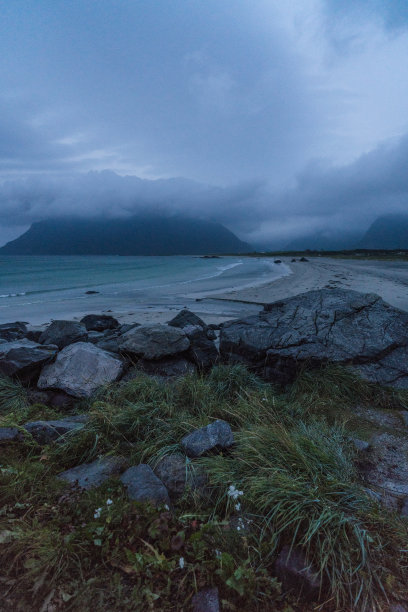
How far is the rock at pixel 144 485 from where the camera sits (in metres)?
2.76

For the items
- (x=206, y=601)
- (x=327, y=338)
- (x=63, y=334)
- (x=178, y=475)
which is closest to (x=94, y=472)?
(x=178, y=475)

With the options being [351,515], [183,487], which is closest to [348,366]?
[351,515]

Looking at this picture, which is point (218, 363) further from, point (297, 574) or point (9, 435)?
point (297, 574)

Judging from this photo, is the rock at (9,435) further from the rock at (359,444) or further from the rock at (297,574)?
the rock at (359,444)

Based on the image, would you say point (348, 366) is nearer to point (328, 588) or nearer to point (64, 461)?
point (328, 588)

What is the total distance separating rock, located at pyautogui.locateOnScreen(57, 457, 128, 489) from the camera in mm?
3045

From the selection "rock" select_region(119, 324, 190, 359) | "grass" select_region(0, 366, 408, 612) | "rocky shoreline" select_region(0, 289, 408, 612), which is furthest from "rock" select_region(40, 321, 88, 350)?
"grass" select_region(0, 366, 408, 612)

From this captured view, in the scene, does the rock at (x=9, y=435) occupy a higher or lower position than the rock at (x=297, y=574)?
higher

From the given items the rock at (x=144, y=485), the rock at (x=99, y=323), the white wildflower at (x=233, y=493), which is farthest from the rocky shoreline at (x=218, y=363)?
the rock at (x=99, y=323)

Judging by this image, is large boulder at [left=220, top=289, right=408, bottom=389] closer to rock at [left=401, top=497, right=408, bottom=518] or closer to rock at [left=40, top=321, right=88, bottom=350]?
rock at [left=401, top=497, right=408, bottom=518]

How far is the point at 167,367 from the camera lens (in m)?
6.22

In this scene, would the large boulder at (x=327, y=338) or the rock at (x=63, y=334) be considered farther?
the rock at (x=63, y=334)

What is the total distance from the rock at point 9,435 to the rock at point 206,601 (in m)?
2.61

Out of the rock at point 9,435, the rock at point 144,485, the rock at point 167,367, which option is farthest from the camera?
the rock at point 167,367
